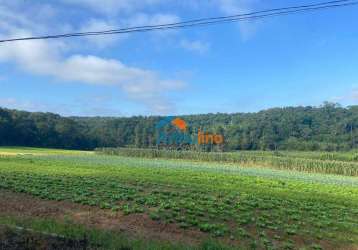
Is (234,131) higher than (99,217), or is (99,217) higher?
(234,131)

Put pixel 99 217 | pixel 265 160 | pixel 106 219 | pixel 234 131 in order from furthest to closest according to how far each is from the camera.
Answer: pixel 234 131 → pixel 265 160 → pixel 99 217 → pixel 106 219

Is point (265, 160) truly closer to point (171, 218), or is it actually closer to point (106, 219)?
point (171, 218)

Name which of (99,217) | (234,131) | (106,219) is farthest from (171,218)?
(234,131)

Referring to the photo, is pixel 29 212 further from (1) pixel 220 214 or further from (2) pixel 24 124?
(2) pixel 24 124

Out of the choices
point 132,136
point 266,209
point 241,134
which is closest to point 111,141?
point 132,136

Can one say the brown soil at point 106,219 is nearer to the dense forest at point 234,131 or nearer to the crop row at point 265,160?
the crop row at point 265,160

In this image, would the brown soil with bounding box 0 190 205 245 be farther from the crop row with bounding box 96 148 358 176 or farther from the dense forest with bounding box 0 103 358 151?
the dense forest with bounding box 0 103 358 151

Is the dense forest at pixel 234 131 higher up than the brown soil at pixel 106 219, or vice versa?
the dense forest at pixel 234 131

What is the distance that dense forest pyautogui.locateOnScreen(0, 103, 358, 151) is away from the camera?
110 m

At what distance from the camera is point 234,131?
122500 millimetres

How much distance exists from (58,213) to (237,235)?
17.8ft

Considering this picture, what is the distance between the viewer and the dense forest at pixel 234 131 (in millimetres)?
109688

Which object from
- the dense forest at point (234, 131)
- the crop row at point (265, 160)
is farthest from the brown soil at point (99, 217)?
the dense forest at point (234, 131)

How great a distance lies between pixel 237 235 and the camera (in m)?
11.8
